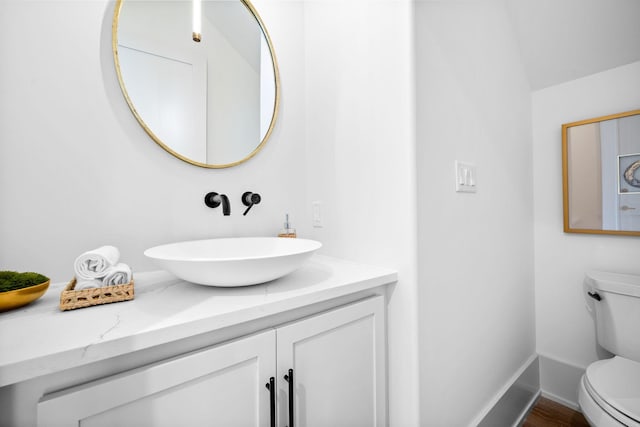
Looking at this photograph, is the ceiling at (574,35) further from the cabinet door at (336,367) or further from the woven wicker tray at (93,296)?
the woven wicker tray at (93,296)

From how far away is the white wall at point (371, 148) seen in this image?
902 millimetres

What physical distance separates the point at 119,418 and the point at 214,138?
2.93 ft

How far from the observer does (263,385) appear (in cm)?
63

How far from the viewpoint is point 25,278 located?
0.62m

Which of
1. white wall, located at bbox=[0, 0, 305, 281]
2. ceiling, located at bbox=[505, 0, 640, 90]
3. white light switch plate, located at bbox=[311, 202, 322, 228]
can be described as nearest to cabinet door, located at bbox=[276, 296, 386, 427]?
white light switch plate, located at bbox=[311, 202, 322, 228]

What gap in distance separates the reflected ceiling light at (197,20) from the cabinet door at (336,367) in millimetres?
1098

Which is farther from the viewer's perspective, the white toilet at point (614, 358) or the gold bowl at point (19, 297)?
the white toilet at point (614, 358)

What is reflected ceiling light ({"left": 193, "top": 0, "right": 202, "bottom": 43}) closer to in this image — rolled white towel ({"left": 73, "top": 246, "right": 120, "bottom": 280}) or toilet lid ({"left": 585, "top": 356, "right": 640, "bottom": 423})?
rolled white towel ({"left": 73, "top": 246, "right": 120, "bottom": 280})

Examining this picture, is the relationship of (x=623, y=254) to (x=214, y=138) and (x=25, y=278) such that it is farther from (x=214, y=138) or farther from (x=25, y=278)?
(x=25, y=278)

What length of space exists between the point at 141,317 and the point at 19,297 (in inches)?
10.8

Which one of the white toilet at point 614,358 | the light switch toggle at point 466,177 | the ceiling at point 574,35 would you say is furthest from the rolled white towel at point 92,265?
the ceiling at point 574,35

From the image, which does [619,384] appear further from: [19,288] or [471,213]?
[19,288]

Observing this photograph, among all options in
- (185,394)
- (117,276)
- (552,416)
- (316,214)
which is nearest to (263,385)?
(185,394)

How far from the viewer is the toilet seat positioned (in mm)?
854
